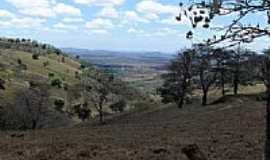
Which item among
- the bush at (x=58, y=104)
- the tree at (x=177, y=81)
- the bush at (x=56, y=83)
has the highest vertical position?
the tree at (x=177, y=81)

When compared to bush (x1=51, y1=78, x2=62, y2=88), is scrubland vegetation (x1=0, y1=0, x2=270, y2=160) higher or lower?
higher

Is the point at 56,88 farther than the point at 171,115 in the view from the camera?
Yes

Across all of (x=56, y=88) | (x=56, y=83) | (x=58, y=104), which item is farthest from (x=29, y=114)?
(x=56, y=83)

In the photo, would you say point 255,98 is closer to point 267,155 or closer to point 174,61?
point 174,61

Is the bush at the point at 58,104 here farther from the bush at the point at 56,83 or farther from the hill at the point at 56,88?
the bush at the point at 56,83

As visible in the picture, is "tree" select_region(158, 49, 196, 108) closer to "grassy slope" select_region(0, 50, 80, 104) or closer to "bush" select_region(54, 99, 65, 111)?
"bush" select_region(54, 99, 65, 111)

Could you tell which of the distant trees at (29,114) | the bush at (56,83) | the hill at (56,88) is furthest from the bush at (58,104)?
the bush at (56,83)

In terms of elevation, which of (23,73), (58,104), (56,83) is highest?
(23,73)

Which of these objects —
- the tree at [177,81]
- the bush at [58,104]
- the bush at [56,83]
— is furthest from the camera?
the bush at [56,83]

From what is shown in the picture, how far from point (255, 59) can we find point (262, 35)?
5.79ft

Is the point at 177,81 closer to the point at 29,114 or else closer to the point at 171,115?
the point at 171,115

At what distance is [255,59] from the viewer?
10414mm

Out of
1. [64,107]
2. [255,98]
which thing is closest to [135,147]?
[255,98]

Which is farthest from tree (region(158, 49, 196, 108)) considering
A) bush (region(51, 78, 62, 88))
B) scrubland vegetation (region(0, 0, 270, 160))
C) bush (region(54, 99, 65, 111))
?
bush (region(51, 78, 62, 88))
